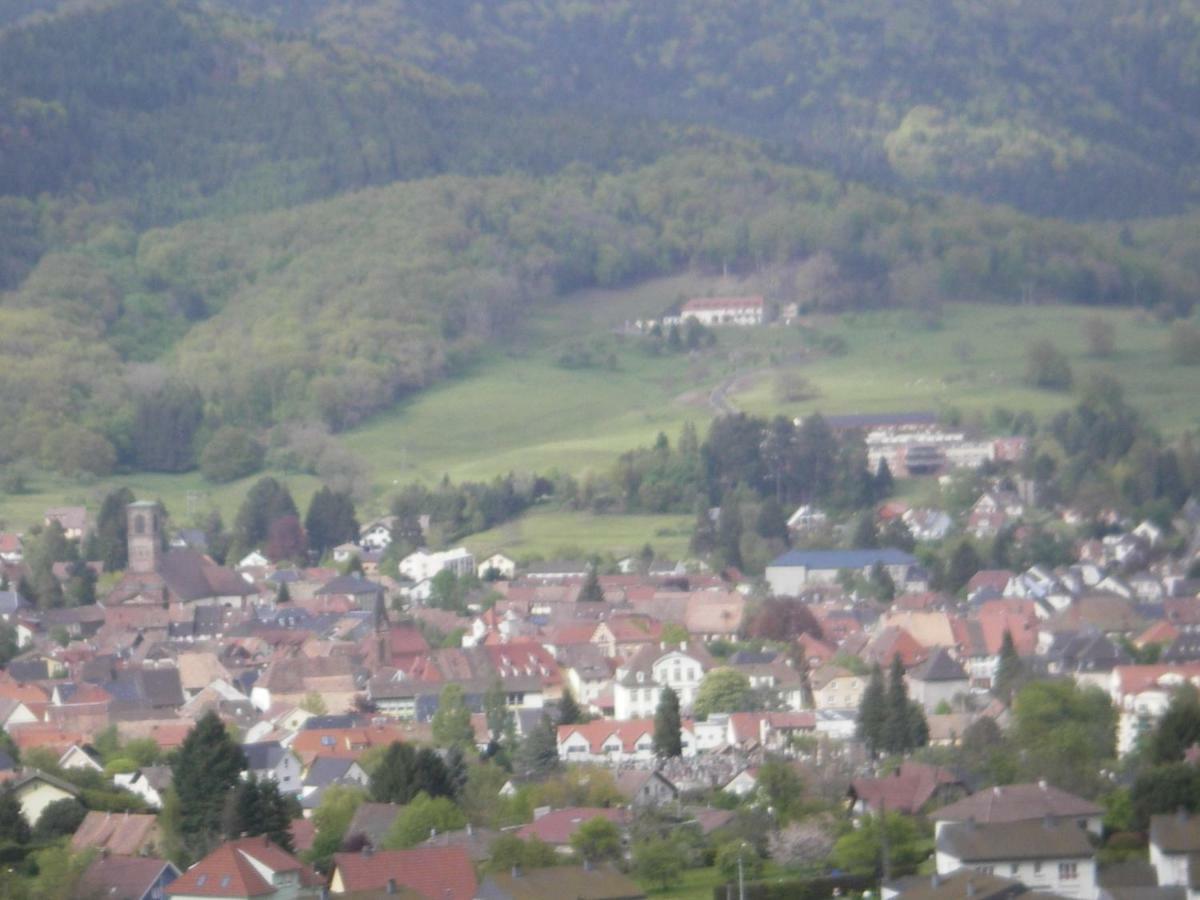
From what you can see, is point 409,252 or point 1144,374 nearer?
point 1144,374

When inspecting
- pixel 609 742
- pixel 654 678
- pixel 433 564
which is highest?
pixel 609 742

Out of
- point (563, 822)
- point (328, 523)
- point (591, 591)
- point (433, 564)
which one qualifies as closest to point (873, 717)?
point (563, 822)

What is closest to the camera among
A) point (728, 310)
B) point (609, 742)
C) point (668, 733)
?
point (668, 733)

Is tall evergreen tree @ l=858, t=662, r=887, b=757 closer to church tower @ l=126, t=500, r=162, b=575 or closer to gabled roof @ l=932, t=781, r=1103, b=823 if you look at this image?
gabled roof @ l=932, t=781, r=1103, b=823

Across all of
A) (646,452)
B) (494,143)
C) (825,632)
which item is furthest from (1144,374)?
(494,143)

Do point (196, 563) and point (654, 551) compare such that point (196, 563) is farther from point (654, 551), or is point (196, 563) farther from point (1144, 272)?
point (1144, 272)

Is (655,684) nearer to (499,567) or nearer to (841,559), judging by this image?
(841,559)
